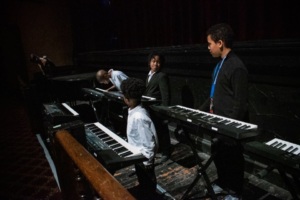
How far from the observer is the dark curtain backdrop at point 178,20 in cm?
322

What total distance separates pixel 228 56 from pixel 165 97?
5.17 ft

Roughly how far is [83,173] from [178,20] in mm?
4465

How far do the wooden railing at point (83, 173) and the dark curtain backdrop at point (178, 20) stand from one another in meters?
2.93

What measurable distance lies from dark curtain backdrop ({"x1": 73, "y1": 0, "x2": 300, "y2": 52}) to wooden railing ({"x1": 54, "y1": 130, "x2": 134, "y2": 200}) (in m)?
2.93

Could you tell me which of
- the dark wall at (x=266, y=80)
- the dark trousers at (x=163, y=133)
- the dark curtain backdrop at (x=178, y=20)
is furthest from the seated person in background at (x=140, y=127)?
the dark curtain backdrop at (x=178, y=20)

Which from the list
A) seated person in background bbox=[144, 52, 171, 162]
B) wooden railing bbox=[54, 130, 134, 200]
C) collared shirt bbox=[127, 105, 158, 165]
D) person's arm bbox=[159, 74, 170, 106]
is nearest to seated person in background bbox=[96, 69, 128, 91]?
seated person in background bbox=[144, 52, 171, 162]

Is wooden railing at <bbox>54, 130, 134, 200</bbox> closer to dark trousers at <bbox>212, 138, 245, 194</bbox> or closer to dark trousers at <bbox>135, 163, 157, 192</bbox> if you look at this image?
dark trousers at <bbox>135, 163, 157, 192</bbox>

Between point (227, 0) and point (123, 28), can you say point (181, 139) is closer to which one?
point (227, 0)

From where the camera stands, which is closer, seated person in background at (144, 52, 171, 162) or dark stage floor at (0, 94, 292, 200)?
dark stage floor at (0, 94, 292, 200)

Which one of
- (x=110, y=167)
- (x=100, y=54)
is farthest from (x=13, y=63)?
(x=110, y=167)

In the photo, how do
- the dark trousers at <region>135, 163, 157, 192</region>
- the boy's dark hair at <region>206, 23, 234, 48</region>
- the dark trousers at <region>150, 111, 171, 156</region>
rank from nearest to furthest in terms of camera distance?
the boy's dark hair at <region>206, 23, 234, 48</region> < the dark trousers at <region>135, 163, 157, 192</region> < the dark trousers at <region>150, 111, 171, 156</region>

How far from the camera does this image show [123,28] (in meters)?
7.19

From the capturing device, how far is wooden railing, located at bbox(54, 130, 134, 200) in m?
0.91

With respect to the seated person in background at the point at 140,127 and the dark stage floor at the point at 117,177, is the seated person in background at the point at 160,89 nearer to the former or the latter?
the dark stage floor at the point at 117,177
